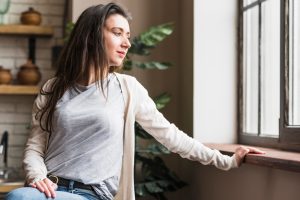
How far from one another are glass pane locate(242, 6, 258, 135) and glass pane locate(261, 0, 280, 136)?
0.37ft

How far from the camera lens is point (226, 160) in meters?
2.33

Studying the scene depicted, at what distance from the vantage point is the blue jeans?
1894 millimetres

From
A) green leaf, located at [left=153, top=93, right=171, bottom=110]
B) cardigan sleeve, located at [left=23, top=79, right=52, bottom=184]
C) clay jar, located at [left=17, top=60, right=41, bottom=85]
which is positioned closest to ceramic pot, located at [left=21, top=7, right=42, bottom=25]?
clay jar, located at [left=17, top=60, right=41, bottom=85]

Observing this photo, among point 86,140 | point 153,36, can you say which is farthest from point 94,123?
point 153,36

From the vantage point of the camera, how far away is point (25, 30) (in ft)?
13.1

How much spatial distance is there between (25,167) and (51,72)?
7.02 ft

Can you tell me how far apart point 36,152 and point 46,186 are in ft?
0.77

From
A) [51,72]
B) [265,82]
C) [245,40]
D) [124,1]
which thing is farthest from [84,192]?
[51,72]

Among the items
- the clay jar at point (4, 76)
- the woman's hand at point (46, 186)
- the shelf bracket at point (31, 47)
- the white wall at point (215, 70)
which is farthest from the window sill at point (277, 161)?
the shelf bracket at point (31, 47)

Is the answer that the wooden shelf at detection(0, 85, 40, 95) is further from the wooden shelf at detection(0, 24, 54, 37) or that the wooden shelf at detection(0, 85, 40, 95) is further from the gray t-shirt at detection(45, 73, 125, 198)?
the gray t-shirt at detection(45, 73, 125, 198)

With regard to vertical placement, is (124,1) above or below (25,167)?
above

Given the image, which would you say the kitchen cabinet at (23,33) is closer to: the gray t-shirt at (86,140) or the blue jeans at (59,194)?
the gray t-shirt at (86,140)

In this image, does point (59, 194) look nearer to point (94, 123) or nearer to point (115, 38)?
point (94, 123)

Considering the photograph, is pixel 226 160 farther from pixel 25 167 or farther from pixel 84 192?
pixel 25 167
